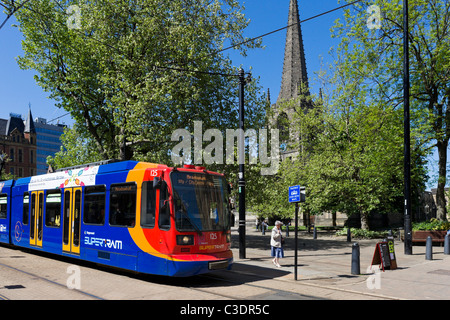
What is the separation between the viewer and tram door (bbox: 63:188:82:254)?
41.2 feet

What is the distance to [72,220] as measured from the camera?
41.9 ft

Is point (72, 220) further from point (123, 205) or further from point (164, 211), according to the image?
point (164, 211)

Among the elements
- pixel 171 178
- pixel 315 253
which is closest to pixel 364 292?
pixel 171 178

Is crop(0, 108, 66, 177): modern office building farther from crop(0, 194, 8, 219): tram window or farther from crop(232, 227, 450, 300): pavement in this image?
crop(232, 227, 450, 300): pavement

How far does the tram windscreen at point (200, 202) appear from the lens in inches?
389

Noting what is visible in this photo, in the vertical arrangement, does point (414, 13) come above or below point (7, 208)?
above

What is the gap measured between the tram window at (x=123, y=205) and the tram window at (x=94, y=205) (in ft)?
1.56

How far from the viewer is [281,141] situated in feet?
82.2

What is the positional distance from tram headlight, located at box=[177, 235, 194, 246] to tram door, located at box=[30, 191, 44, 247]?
7399mm

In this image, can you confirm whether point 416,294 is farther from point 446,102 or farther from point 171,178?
point 446,102

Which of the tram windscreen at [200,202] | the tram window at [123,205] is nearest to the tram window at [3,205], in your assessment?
the tram window at [123,205]

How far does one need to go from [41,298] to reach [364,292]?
7241mm

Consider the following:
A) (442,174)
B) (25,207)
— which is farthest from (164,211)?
(442,174)

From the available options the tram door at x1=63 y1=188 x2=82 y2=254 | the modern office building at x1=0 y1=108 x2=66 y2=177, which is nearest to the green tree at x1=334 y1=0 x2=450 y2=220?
the tram door at x1=63 y1=188 x2=82 y2=254
